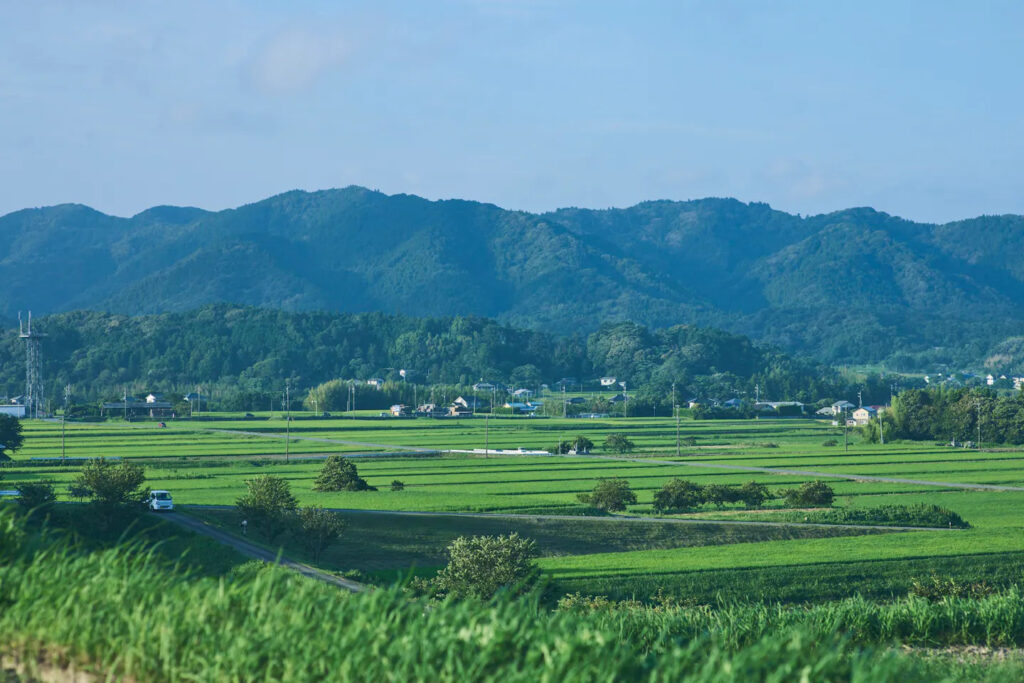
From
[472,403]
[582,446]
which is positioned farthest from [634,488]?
[472,403]

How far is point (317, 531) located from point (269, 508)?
4407 millimetres

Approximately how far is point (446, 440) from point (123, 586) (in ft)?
293

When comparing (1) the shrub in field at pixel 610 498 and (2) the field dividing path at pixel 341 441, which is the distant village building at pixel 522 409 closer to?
(2) the field dividing path at pixel 341 441

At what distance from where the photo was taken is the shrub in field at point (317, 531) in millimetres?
34594

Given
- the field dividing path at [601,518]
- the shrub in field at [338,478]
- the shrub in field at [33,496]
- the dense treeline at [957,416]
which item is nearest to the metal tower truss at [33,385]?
the shrub in field at [338,478]

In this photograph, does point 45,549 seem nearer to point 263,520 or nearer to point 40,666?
point 40,666

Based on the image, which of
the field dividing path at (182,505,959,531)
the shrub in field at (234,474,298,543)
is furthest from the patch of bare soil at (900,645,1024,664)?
the field dividing path at (182,505,959,531)

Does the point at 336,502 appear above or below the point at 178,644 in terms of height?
below

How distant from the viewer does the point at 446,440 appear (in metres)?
97.1

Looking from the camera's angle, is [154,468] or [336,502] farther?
[154,468]

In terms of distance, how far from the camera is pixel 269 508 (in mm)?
38500

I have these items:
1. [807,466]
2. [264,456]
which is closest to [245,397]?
[264,456]

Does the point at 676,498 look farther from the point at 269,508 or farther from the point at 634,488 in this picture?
the point at 269,508

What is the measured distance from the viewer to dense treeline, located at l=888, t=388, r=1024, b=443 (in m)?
95.8
